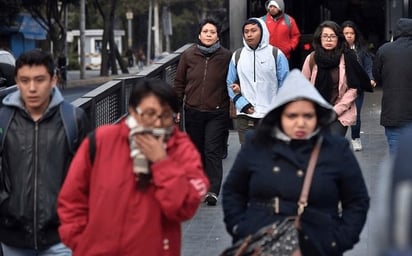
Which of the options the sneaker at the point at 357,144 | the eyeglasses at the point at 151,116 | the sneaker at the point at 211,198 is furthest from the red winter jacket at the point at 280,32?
the eyeglasses at the point at 151,116

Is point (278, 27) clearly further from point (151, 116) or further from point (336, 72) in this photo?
point (151, 116)

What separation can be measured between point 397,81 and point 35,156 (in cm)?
540

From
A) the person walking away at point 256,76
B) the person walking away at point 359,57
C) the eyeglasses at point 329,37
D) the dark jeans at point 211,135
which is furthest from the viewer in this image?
the person walking away at point 359,57

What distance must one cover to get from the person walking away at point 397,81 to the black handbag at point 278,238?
17.6 feet

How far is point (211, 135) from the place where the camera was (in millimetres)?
10125

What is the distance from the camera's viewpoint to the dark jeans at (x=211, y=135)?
1010 centimetres

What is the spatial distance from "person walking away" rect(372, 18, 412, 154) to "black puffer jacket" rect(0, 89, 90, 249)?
510 cm

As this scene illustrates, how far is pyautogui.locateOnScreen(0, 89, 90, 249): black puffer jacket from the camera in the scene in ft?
17.6

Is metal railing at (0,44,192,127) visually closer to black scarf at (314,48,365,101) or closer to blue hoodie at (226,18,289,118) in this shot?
blue hoodie at (226,18,289,118)

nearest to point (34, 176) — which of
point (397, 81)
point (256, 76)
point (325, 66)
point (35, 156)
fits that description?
point (35, 156)

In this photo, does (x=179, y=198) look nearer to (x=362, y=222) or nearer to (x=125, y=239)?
(x=125, y=239)

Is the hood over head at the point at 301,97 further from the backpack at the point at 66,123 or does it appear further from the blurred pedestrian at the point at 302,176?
the backpack at the point at 66,123

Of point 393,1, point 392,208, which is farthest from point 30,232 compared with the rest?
point 393,1

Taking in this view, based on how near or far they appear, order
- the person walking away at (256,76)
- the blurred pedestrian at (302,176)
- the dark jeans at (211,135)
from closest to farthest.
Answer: the blurred pedestrian at (302,176)
the person walking away at (256,76)
the dark jeans at (211,135)
